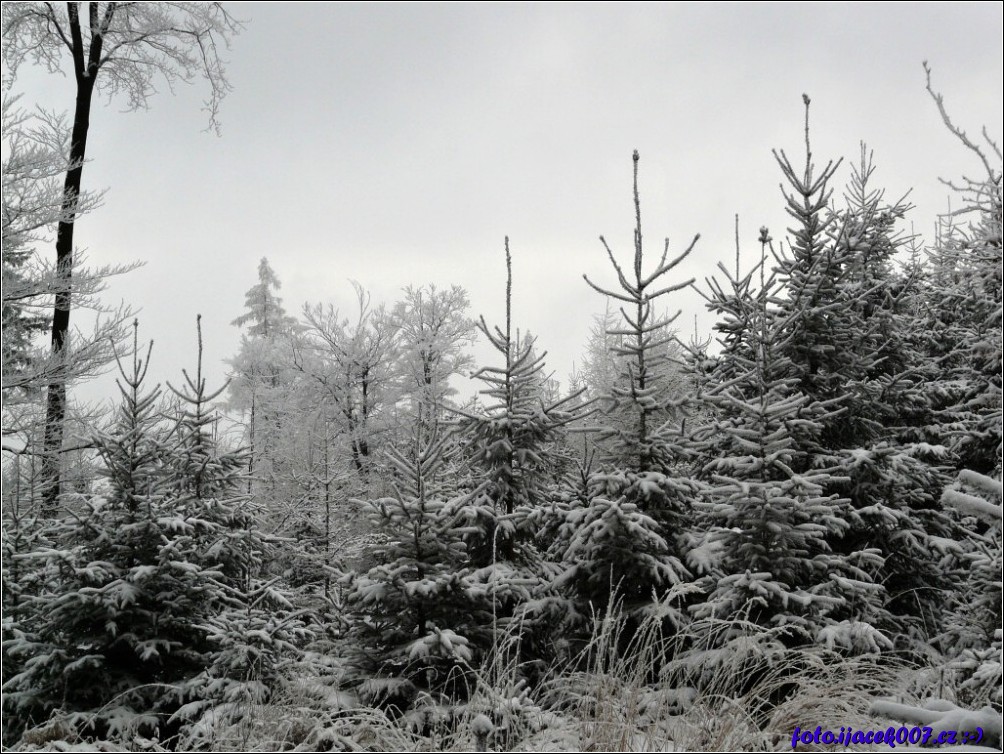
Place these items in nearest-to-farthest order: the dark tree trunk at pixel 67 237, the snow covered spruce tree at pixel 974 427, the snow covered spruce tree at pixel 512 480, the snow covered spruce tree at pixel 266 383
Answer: the snow covered spruce tree at pixel 974 427
the snow covered spruce tree at pixel 512 480
the dark tree trunk at pixel 67 237
the snow covered spruce tree at pixel 266 383

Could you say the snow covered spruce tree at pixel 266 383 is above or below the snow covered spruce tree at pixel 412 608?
above

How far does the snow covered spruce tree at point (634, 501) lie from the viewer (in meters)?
6.05

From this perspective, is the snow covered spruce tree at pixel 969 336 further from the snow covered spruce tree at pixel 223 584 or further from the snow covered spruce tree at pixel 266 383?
the snow covered spruce tree at pixel 266 383

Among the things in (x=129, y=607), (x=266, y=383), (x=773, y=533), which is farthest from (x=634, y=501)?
(x=266, y=383)

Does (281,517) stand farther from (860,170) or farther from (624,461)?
(860,170)

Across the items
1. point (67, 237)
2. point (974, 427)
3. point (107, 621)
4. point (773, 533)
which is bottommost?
point (107, 621)

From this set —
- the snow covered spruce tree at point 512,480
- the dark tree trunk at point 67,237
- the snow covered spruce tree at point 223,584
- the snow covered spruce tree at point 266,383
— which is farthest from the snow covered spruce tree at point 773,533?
the snow covered spruce tree at point 266,383

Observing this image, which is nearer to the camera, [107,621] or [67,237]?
[107,621]

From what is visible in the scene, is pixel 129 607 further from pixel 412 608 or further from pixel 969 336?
pixel 969 336

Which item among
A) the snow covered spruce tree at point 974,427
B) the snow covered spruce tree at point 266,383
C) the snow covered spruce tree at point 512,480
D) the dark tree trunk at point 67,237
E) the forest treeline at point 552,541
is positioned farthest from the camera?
the snow covered spruce tree at point 266,383

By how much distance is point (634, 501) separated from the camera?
6.47 metres

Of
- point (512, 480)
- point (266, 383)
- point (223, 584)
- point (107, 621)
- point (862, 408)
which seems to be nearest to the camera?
point (107, 621)

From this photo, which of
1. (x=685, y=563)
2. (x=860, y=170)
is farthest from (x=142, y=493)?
(x=860, y=170)

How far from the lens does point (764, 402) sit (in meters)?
6.50
